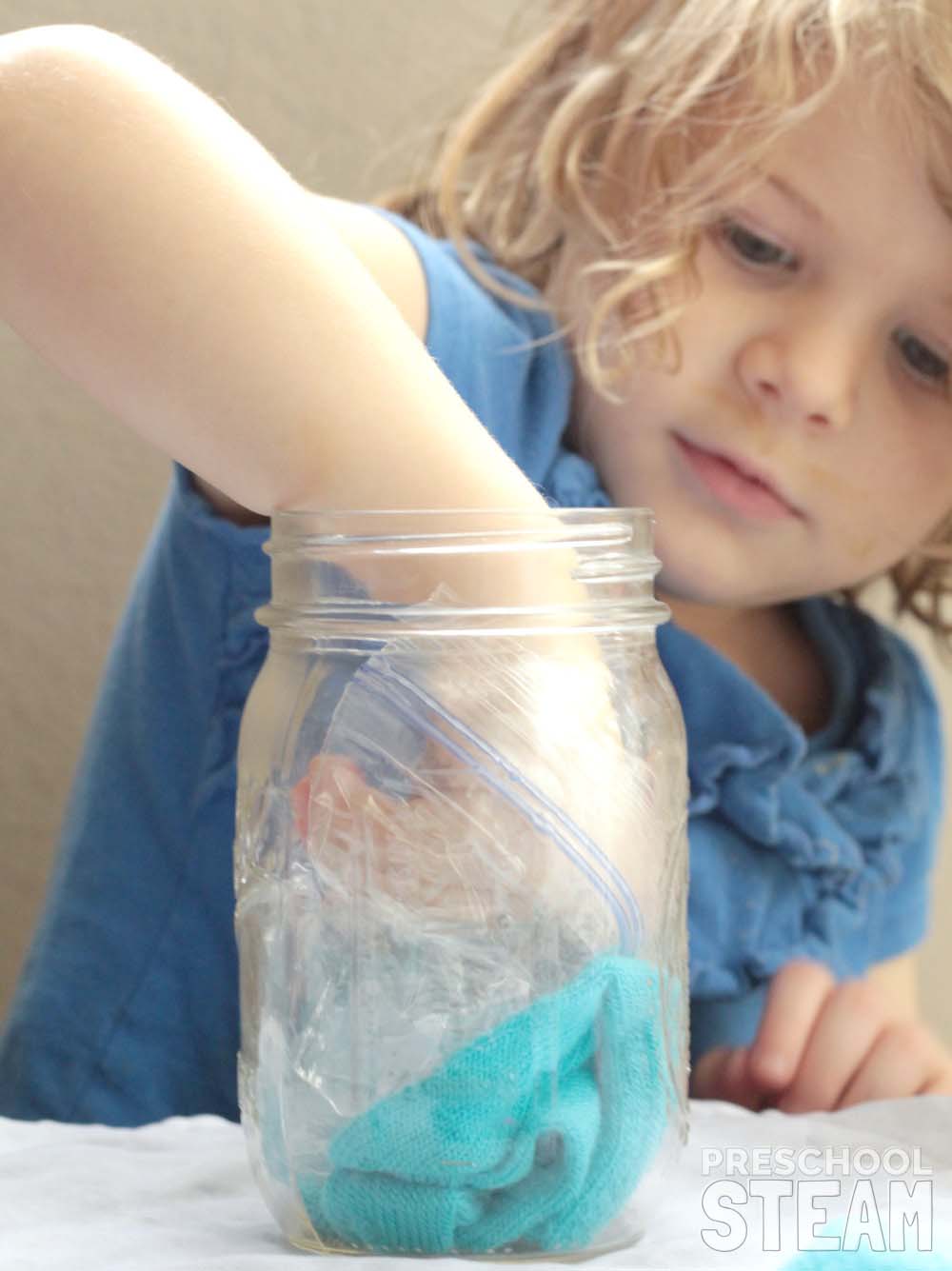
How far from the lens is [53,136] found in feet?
1.42

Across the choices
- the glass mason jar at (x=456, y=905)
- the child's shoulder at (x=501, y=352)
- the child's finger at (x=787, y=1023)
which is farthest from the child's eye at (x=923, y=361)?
the glass mason jar at (x=456, y=905)

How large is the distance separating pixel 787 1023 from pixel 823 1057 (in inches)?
0.8

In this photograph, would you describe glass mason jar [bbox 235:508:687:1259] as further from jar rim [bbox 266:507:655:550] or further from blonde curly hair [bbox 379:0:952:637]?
blonde curly hair [bbox 379:0:952:637]

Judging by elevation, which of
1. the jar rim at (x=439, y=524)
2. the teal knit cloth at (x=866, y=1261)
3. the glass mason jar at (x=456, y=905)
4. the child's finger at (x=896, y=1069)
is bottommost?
the child's finger at (x=896, y=1069)

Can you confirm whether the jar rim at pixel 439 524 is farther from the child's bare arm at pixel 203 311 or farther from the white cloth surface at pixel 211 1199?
the white cloth surface at pixel 211 1199

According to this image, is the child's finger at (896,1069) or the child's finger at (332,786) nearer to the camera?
the child's finger at (332,786)

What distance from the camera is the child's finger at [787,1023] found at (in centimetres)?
67

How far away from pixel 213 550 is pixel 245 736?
25 centimetres

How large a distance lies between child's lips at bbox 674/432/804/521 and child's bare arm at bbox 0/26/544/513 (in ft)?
1.05

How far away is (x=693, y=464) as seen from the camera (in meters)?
0.75

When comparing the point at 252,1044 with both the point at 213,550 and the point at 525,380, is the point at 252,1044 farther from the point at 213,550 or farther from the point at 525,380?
the point at 525,380

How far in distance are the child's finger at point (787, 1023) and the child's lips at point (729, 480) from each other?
0.22m

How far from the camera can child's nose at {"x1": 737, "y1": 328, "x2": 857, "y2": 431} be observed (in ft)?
2.33

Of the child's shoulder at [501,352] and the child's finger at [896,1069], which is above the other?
the child's shoulder at [501,352]
